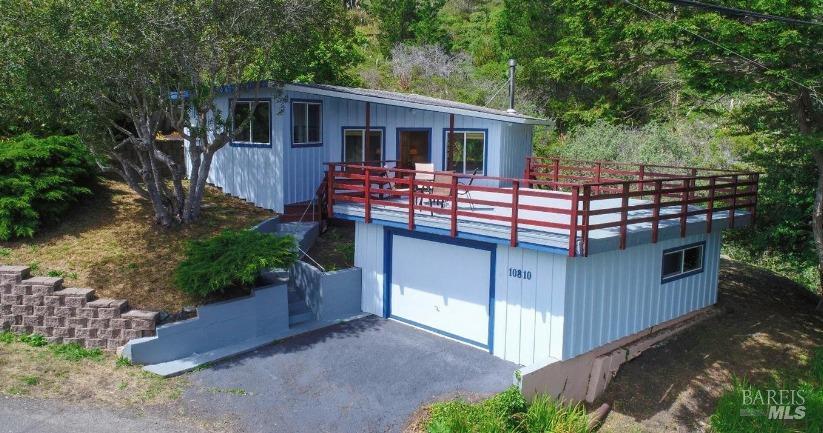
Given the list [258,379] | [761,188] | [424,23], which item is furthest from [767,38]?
[424,23]

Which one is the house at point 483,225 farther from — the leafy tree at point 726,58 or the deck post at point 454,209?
the leafy tree at point 726,58

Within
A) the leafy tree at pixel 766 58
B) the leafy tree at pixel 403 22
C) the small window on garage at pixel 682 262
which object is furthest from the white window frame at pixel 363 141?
the leafy tree at pixel 403 22

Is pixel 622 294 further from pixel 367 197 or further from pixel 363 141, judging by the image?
pixel 363 141

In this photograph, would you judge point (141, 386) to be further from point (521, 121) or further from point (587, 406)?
point (521, 121)

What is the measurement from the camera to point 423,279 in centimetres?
1259

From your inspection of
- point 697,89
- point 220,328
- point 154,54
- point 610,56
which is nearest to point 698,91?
point 697,89

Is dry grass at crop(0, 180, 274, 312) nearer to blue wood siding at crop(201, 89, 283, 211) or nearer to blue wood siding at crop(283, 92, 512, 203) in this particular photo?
blue wood siding at crop(201, 89, 283, 211)

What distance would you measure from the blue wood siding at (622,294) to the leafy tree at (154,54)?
7069mm

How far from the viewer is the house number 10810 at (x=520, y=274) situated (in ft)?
35.4

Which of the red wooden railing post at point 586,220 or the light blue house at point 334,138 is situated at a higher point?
the light blue house at point 334,138

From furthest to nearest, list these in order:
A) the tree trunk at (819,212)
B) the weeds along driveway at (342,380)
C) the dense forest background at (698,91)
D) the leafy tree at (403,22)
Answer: the leafy tree at (403,22)
the tree trunk at (819,212)
the dense forest background at (698,91)
the weeds along driveway at (342,380)

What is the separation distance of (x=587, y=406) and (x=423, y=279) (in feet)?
12.2

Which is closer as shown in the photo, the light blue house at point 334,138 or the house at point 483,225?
the house at point 483,225

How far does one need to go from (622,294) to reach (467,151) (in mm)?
7176
